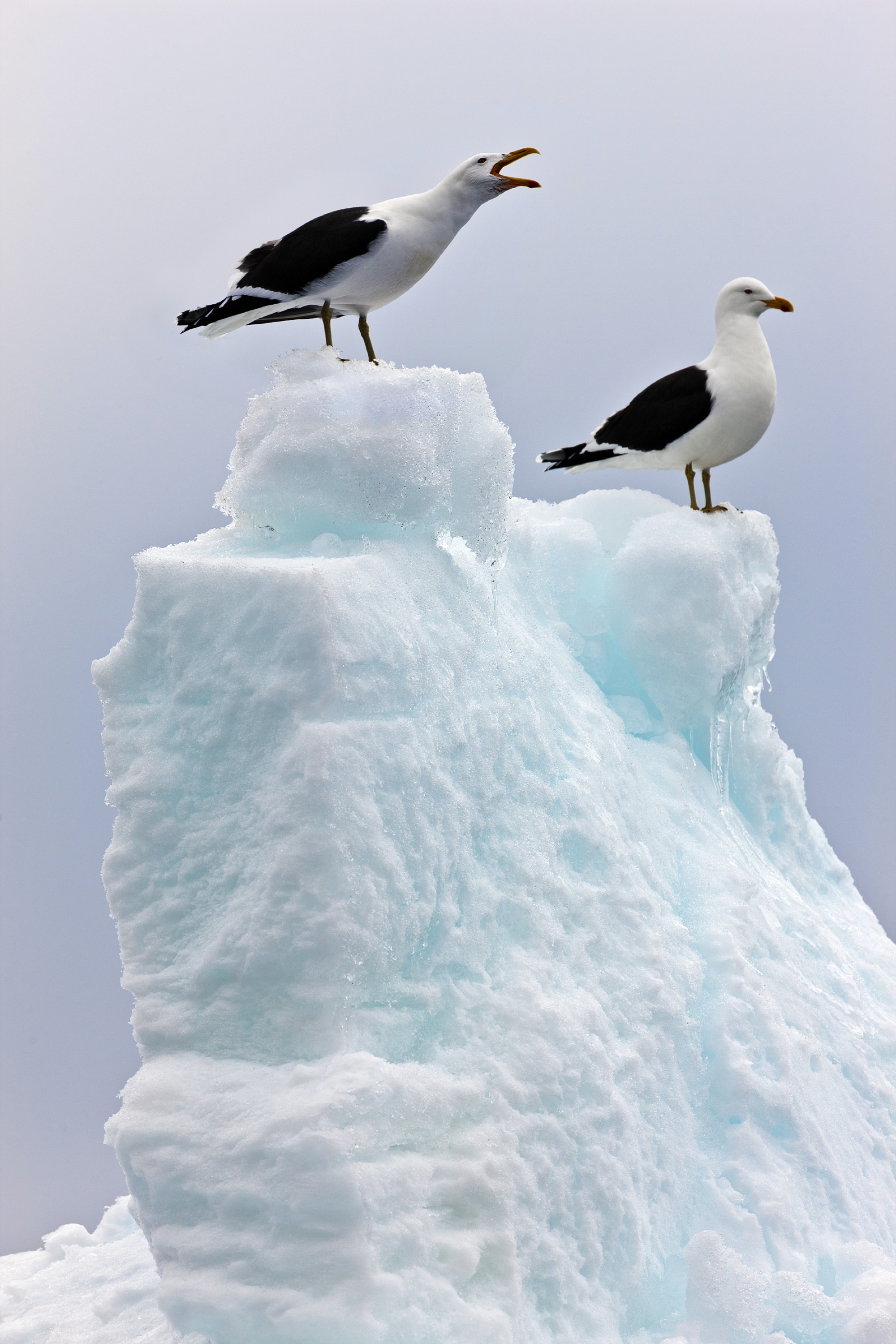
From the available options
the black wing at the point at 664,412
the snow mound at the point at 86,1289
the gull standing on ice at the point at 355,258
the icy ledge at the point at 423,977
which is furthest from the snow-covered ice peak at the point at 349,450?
the snow mound at the point at 86,1289

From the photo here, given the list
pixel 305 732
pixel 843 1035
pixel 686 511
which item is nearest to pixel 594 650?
pixel 686 511

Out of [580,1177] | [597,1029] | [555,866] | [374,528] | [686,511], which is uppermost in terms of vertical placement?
[374,528]

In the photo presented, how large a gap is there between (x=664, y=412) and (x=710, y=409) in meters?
0.18

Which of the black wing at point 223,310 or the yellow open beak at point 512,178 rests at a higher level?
the yellow open beak at point 512,178

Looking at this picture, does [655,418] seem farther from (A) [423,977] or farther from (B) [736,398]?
(A) [423,977]

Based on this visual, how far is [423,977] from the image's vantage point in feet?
8.58

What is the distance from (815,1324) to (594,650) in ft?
7.21

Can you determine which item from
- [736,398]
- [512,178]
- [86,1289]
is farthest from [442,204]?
[86,1289]

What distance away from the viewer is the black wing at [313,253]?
3047mm

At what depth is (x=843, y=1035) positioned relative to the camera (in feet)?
12.5

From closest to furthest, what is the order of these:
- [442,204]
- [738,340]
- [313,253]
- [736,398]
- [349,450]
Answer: [349,450] < [313,253] < [442,204] < [736,398] < [738,340]

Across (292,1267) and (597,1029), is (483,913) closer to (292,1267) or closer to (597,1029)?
(597,1029)

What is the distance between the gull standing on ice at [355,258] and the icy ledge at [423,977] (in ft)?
0.88

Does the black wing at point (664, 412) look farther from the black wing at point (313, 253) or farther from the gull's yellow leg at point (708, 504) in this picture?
the black wing at point (313, 253)
